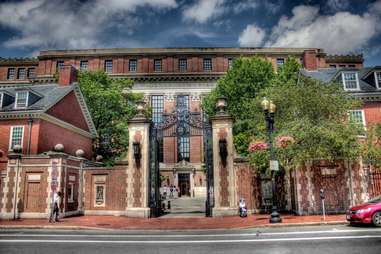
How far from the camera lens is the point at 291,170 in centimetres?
1895

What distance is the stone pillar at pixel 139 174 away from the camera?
63.5 feet

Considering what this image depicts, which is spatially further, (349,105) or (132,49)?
(132,49)

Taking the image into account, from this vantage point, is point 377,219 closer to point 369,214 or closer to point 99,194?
point 369,214

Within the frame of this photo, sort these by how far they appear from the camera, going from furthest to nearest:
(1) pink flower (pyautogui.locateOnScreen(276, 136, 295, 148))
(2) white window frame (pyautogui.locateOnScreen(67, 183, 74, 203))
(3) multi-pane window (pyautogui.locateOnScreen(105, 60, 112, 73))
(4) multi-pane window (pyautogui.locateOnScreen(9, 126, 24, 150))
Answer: (3) multi-pane window (pyautogui.locateOnScreen(105, 60, 112, 73)), (4) multi-pane window (pyautogui.locateOnScreen(9, 126, 24, 150)), (2) white window frame (pyautogui.locateOnScreen(67, 183, 74, 203)), (1) pink flower (pyautogui.locateOnScreen(276, 136, 295, 148))

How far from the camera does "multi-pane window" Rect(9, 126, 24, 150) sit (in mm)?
23922

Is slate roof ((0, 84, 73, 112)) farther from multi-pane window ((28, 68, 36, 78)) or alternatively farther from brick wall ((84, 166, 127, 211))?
multi-pane window ((28, 68, 36, 78))

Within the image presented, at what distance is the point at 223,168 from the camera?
19156 millimetres

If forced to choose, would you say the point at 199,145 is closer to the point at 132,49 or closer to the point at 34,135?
the point at 132,49

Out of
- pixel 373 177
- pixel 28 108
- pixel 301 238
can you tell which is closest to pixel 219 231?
pixel 301 238

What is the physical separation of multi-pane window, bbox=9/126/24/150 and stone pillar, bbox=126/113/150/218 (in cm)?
963

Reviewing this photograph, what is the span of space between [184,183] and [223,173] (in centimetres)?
2876

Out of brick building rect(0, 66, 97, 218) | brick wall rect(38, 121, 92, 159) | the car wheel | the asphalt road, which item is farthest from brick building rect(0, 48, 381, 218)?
the asphalt road

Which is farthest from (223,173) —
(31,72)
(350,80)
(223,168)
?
(31,72)

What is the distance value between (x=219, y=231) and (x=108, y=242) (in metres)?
4.75
